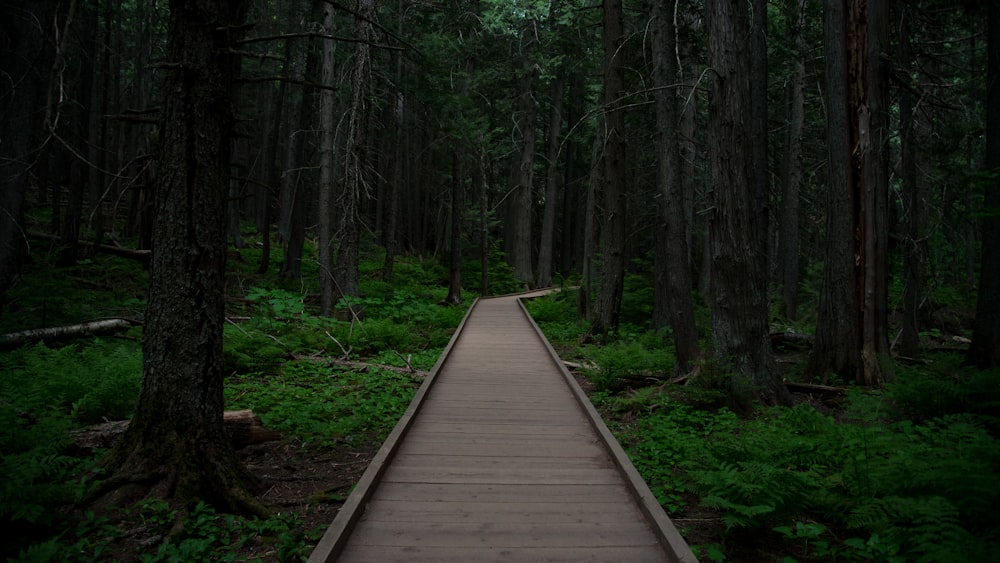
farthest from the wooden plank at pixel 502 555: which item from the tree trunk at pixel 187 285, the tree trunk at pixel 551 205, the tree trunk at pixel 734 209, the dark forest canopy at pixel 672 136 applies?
the tree trunk at pixel 551 205

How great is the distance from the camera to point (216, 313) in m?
4.29

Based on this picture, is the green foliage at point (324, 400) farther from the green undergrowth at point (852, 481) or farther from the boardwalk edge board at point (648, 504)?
the green undergrowth at point (852, 481)

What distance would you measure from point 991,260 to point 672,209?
4802 mm

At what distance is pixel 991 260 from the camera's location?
8258mm

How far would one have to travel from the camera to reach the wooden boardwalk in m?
3.46

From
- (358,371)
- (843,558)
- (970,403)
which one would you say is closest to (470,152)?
(358,371)

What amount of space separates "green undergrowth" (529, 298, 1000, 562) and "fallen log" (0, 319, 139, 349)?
894 cm

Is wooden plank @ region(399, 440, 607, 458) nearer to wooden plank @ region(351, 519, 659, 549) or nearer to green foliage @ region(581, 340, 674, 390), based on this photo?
wooden plank @ region(351, 519, 659, 549)

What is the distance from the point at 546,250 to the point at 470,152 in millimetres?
6395

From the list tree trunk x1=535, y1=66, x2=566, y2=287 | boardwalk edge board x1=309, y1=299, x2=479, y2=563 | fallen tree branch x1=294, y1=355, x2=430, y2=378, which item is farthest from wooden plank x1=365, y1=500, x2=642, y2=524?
tree trunk x1=535, y1=66, x2=566, y2=287

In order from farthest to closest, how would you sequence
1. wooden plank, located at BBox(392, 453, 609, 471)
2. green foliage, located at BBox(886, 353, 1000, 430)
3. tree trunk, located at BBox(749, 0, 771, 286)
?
tree trunk, located at BBox(749, 0, 771, 286), green foliage, located at BBox(886, 353, 1000, 430), wooden plank, located at BBox(392, 453, 609, 471)

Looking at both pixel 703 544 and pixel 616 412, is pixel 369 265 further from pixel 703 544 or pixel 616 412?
pixel 703 544

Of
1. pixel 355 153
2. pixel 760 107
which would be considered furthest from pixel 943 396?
pixel 355 153

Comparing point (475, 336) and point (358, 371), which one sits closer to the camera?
point (358, 371)
